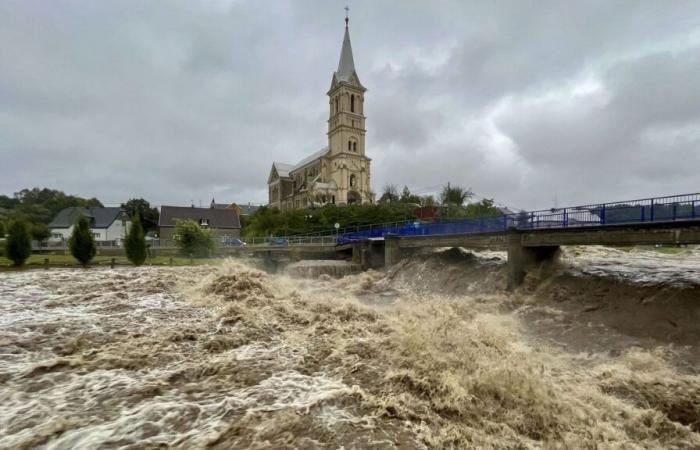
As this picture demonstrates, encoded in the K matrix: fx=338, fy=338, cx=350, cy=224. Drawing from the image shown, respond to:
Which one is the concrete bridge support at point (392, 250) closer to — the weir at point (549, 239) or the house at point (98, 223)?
the weir at point (549, 239)

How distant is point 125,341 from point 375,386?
6512 mm

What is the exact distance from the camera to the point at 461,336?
29.8 ft

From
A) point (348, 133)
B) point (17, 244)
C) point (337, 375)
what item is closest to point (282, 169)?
point (348, 133)

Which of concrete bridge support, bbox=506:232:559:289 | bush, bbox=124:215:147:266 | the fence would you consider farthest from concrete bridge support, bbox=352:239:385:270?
bush, bbox=124:215:147:266

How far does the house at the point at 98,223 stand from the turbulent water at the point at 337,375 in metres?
56.4

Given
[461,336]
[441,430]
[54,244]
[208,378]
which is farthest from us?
[54,244]

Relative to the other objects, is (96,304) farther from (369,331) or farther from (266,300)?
(369,331)

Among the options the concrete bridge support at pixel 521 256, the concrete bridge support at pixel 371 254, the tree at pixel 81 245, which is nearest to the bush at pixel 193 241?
the tree at pixel 81 245

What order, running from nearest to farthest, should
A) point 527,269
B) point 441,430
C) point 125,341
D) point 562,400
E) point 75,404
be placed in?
point 441,430 < point 75,404 < point 562,400 < point 125,341 < point 527,269

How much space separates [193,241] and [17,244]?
14.1 metres

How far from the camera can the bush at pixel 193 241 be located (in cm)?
3806

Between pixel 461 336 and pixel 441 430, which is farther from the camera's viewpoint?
pixel 461 336

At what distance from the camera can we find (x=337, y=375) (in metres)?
6.62

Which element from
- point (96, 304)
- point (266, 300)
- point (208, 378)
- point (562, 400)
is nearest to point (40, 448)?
point (208, 378)
